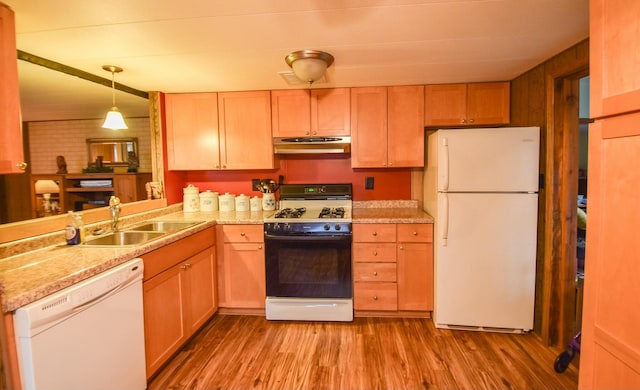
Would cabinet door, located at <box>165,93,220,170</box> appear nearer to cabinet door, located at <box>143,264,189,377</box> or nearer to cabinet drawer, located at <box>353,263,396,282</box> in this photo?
cabinet door, located at <box>143,264,189,377</box>

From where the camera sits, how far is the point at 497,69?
2369mm

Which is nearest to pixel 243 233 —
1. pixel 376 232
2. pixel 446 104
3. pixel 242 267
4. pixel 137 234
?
pixel 242 267

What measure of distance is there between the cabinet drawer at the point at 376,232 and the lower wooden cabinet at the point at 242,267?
852mm

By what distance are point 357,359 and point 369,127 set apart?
77.0 inches

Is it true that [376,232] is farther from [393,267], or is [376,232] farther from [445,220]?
[445,220]

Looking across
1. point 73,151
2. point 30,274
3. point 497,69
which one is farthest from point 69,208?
point 497,69

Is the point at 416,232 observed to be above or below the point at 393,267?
above

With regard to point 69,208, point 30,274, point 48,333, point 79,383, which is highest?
point 69,208

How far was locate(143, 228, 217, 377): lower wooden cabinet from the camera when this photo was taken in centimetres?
181

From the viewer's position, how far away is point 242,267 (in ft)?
8.71

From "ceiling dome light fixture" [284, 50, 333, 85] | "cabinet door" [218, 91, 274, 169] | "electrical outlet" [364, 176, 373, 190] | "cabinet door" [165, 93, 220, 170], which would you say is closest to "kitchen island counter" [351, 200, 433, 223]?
"electrical outlet" [364, 176, 373, 190]

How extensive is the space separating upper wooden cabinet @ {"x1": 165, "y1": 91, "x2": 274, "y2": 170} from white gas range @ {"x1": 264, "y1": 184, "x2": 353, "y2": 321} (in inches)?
30.5

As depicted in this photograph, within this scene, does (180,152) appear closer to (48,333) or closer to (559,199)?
(48,333)

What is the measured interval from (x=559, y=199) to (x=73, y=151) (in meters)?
3.80
